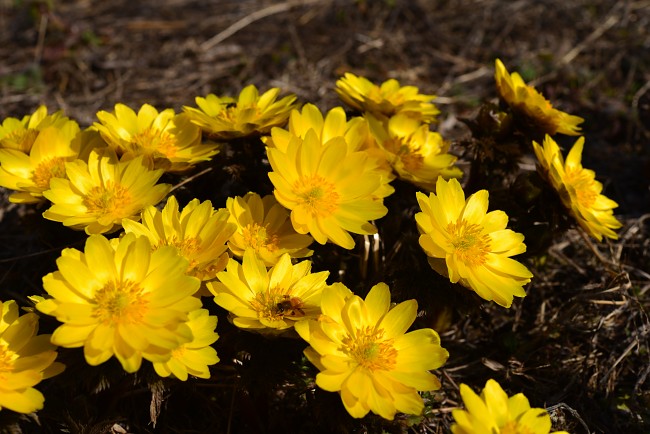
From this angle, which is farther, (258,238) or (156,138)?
(156,138)

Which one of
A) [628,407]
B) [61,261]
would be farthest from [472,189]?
[61,261]

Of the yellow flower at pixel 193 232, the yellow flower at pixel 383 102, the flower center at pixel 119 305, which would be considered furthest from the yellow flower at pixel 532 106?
the flower center at pixel 119 305

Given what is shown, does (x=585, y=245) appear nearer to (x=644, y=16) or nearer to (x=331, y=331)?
(x=331, y=331)

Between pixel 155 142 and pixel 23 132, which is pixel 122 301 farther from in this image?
pixel 23 132

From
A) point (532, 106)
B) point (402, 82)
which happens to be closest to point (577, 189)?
point (532, 106)

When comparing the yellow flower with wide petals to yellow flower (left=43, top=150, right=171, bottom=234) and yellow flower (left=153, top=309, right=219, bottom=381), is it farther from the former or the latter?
yellow flower (left=153, top=309, right=219, bottom=381)

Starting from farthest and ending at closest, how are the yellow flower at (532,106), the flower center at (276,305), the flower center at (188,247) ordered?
the yellow flower at (532,106) < the flower center at (188,247) < the flower center at (276,305)

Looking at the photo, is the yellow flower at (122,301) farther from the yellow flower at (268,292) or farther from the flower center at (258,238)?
the flower center at (258,238)
